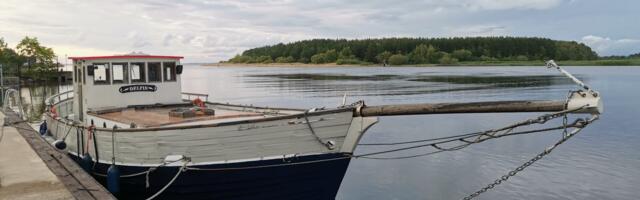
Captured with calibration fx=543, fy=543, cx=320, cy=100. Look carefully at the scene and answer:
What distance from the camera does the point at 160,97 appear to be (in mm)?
16375

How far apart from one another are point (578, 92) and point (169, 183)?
7964mm

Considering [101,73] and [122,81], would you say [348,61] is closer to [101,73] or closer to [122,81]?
[122,81]

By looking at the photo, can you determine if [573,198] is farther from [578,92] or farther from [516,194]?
[578,92]

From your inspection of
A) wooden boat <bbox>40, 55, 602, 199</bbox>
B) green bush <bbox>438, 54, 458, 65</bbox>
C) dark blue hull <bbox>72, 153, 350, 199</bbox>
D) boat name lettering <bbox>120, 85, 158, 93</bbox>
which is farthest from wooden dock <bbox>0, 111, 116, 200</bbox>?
green bush <bbox>438, 54, 458, 65</bbox>

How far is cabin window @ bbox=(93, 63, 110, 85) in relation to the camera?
15641mm

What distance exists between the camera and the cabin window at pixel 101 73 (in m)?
15.6

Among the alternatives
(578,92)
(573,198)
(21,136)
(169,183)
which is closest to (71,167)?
(169,183)

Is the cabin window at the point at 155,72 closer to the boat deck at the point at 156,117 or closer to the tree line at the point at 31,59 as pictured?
the boat deck at the point at 156,117

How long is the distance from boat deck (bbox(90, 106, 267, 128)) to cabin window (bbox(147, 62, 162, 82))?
1017 mm

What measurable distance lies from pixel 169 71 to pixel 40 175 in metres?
5.95

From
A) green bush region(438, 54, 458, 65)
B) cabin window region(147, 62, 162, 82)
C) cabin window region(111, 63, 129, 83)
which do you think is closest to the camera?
cabin window region(111, 63, 129, 83)

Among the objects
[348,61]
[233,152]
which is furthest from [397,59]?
[233,152]

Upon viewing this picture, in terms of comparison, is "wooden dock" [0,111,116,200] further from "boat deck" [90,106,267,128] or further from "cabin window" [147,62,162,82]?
"cabin window" [147,62,162,82]

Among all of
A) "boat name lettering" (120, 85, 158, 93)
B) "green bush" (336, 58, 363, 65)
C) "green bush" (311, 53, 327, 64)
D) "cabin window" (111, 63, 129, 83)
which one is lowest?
"boat name lettering" (120, 85, 158, 93)
